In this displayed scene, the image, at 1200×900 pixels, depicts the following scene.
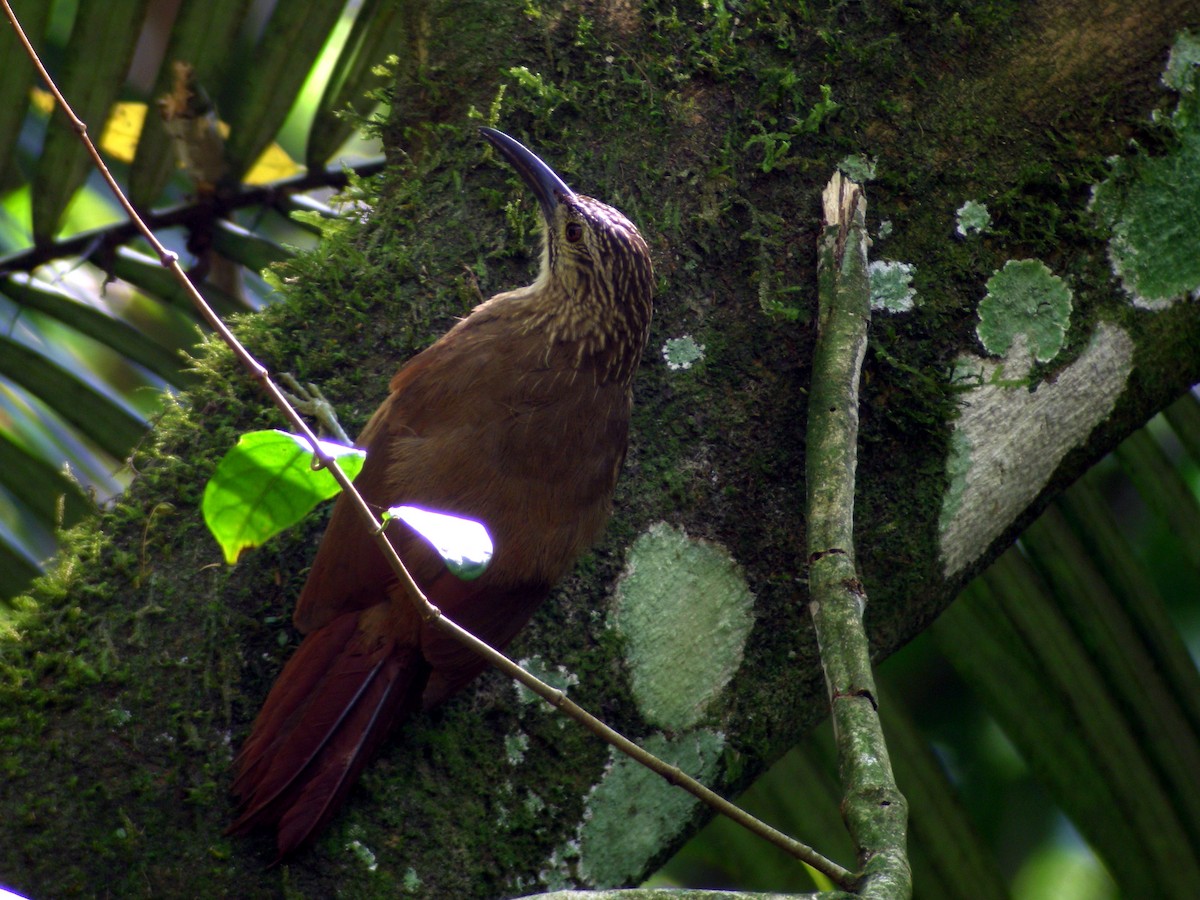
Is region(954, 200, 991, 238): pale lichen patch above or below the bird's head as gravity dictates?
above

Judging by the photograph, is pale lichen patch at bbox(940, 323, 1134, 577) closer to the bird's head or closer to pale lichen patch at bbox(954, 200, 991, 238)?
pale lichen patch at bbox(954, 200, 991, 238)

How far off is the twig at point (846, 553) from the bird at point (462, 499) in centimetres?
33

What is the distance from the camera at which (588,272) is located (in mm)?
2209

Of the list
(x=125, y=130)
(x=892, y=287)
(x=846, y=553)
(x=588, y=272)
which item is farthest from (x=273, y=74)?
(x=846, y=553)

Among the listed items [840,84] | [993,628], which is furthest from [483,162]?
[993,628]

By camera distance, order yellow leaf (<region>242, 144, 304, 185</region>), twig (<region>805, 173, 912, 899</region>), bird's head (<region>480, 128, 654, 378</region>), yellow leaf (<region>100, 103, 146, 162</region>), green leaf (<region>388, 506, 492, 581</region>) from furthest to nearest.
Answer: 1. yellow leaf (<region>242, 144, 304, 185</region>)
2. yellow leaf (<region>100, 103, 146, 162</region>)
3. bird's head (<region>480, 128, 654, 378</region>)
4. twig (<region>805, 173, 912, 899</region>)
5. green leaf (<region>388, 506, 492, 581</region>)

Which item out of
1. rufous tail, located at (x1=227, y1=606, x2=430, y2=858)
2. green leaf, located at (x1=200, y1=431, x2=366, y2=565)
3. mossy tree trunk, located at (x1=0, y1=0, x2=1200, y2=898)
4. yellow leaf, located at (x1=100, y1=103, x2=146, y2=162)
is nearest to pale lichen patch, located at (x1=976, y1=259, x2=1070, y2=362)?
mossy tree trunk, located at (x1=0, y1=0, x2=1200, y2=898)

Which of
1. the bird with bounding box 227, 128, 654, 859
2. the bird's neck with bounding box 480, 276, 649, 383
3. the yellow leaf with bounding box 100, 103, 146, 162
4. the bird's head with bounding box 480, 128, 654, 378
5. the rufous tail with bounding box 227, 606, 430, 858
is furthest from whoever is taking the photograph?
the yellow leaf with bounding box 100, 103, 146, 162

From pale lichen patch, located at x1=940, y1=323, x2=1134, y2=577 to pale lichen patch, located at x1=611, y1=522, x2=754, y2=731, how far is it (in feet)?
1.28

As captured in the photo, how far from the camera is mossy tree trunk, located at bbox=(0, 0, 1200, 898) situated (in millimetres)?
1504

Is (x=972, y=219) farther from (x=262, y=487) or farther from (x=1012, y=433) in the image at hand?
(x=262, y=487)

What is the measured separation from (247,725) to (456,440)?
0.59 metres

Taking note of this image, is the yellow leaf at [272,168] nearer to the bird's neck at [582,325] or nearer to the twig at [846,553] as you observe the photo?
the bird's neck at [582,325]

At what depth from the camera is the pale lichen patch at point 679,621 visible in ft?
5.48
